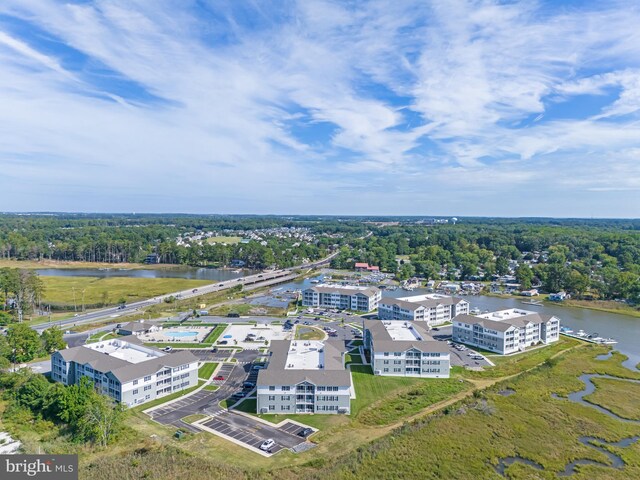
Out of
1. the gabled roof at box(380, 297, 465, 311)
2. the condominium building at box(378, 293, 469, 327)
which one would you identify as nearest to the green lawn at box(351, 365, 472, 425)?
the condominium building at box(378, 293, 469, 327)

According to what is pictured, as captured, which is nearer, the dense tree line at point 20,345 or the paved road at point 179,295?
the dense tree line at point 20,345

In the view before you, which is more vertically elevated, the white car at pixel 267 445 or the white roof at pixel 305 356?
the white roof at pixel 305 356

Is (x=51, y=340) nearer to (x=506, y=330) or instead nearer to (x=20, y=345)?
(x=20, y=345)

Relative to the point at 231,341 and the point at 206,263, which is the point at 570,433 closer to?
the point at 231,341

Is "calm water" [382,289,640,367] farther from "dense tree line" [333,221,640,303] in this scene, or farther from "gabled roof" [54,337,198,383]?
"gabled roof" [54,337,198,383]

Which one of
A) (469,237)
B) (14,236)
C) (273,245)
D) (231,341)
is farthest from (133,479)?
(469,237)

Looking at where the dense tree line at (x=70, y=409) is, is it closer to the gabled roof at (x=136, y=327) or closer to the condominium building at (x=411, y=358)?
the gabled roof at (x=136, y=327)

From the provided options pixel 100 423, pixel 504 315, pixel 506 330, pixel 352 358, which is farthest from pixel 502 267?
pixel 100 423

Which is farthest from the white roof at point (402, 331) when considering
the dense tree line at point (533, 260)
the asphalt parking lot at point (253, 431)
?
the dense tree line at point (533, 260)
